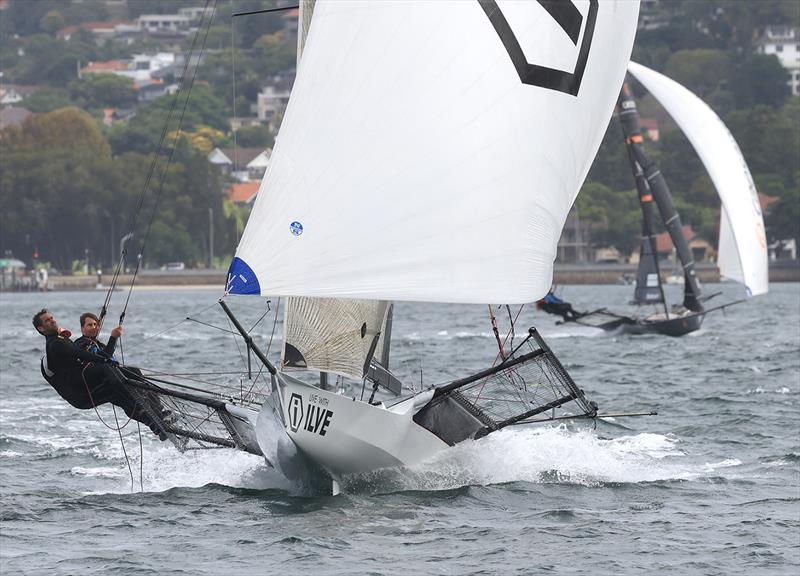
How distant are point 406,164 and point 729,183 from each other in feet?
79.7

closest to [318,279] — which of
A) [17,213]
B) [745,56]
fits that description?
[17,213]

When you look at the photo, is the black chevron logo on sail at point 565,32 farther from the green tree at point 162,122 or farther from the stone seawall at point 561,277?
the green tree at point 162,122

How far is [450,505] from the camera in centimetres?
1382

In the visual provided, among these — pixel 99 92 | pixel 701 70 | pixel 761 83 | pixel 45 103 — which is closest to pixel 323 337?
pixel 761 83

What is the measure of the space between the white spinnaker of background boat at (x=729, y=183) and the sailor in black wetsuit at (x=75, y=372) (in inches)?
926

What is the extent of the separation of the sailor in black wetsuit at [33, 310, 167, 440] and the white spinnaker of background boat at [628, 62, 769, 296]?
23.5 meters

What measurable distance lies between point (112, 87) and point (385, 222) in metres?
189

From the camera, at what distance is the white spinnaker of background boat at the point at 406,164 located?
1291 cm

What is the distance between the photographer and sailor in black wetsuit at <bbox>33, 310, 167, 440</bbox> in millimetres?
13570

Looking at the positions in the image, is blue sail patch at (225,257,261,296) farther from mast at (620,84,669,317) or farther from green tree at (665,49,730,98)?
green tree at (665,49,730,98)

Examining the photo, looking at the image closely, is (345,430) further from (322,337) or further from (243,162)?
(243,162)

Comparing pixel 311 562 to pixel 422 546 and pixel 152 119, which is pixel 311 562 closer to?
pixel 422 546

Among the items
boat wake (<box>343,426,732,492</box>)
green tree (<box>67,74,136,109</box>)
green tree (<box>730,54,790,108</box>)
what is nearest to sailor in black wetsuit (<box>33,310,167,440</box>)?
boat wake (<box>343,426,732,492</box>)

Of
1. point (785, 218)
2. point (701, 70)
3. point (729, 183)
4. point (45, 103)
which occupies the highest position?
point (701, 70)
